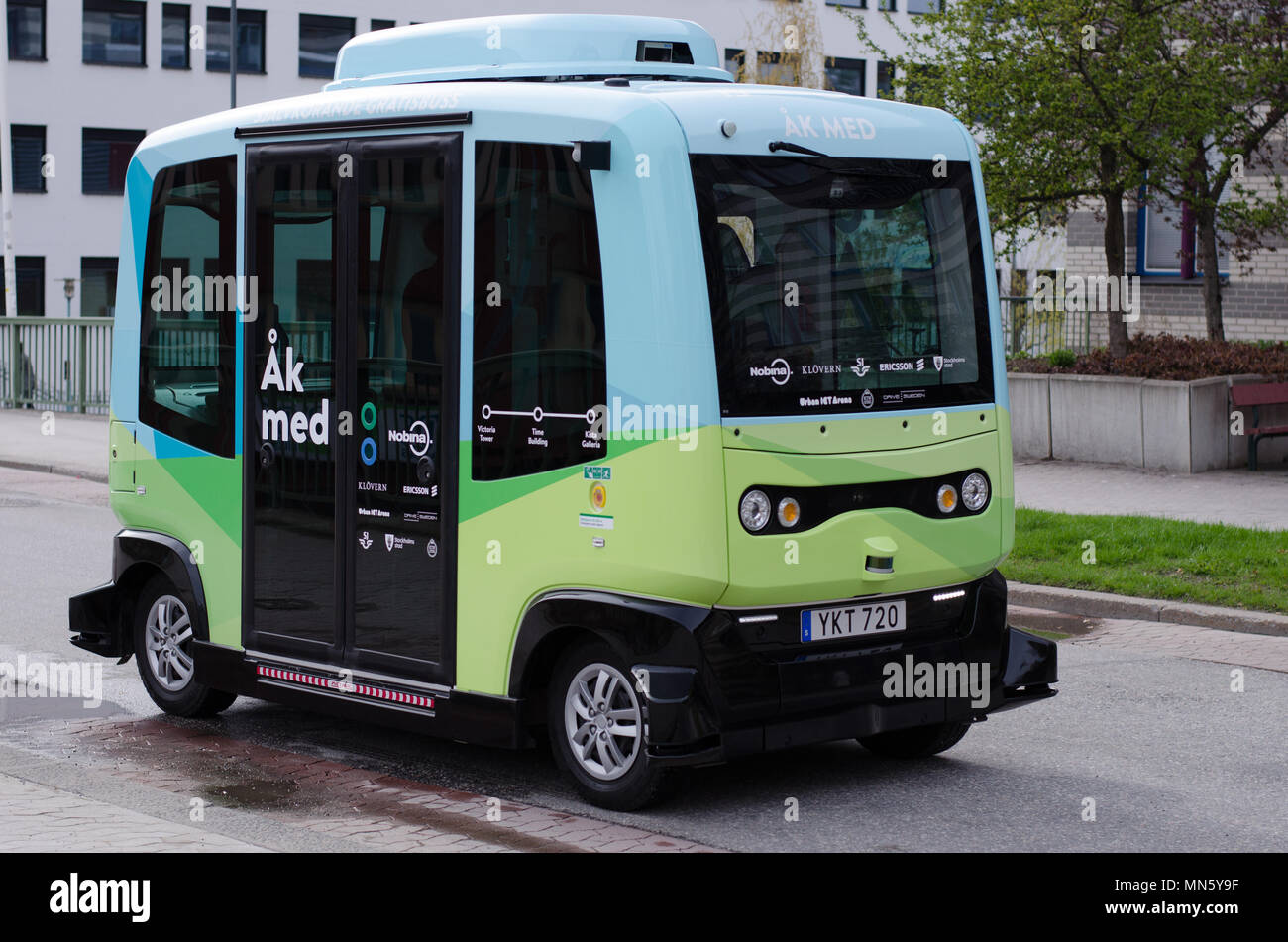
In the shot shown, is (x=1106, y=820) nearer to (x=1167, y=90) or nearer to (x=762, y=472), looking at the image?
(x=762, y=472)

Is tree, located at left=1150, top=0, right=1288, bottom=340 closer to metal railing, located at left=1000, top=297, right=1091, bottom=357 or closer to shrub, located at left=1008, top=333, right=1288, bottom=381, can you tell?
shrub, located at left=1008, top=333, right=1288, bottom=381

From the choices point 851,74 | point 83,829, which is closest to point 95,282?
point 851,74

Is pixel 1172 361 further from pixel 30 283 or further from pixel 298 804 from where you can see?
pixel 30 283

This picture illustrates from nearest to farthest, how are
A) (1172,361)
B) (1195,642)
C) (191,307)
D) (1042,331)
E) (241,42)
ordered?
(191,307) < (1195,642) < (1172,361) < (1042,331) < (241,42)

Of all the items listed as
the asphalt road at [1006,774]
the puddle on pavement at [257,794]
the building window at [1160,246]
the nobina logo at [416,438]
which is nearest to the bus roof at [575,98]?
the nobina logo at [416,438]

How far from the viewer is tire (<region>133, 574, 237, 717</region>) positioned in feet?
27.1

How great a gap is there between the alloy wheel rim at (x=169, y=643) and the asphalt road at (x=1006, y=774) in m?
0.25

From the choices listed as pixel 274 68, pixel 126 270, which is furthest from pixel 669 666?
pixel 274 68

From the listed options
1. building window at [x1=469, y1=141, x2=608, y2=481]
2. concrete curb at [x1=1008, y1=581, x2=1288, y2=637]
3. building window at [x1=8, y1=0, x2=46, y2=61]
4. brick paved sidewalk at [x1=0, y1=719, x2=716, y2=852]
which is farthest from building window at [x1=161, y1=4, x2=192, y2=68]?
building window at [x1=469, y1=141, x2=608, y2=481]

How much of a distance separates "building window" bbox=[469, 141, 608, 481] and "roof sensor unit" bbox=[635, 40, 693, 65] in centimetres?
97

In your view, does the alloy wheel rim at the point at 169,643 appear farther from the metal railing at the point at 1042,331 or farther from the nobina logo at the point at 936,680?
the metal railing at the point at 1042,331

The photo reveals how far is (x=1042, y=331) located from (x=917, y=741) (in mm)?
15639

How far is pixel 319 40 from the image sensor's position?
2164 inches
